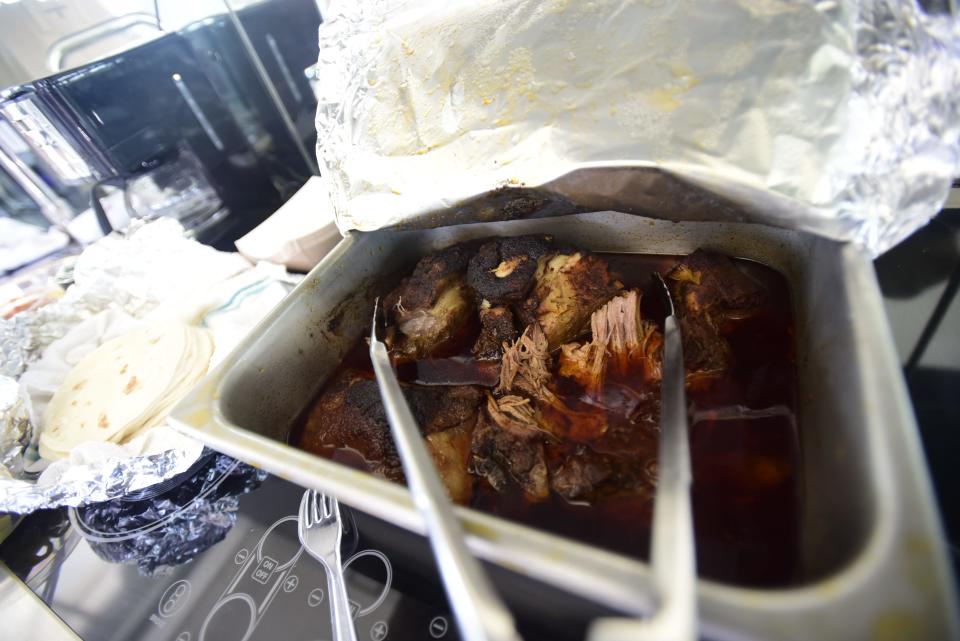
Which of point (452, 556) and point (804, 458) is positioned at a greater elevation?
point (452, 556)

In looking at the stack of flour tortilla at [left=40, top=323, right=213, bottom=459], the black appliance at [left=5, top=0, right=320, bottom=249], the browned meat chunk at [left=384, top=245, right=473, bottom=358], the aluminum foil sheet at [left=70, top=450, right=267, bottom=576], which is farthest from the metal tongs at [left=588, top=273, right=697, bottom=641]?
the black appliance at [left=5, top=0, right=320, bottom=249]

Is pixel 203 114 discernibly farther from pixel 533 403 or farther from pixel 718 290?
pixel 718 290

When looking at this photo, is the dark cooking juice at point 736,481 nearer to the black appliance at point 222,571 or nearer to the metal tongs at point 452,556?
the black appliance at point 222,571

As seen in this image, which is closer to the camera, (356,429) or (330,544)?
(330,544)

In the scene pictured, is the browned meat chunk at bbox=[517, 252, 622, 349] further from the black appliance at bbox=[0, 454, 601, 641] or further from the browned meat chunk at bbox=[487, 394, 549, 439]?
the black appliance at bbox=[0, 454, 601, 641]

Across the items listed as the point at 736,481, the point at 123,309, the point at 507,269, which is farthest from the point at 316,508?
the point at 123,309

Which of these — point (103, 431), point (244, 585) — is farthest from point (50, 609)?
point (244, 585)

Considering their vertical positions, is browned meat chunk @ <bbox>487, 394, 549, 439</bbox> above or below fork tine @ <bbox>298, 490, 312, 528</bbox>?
above
